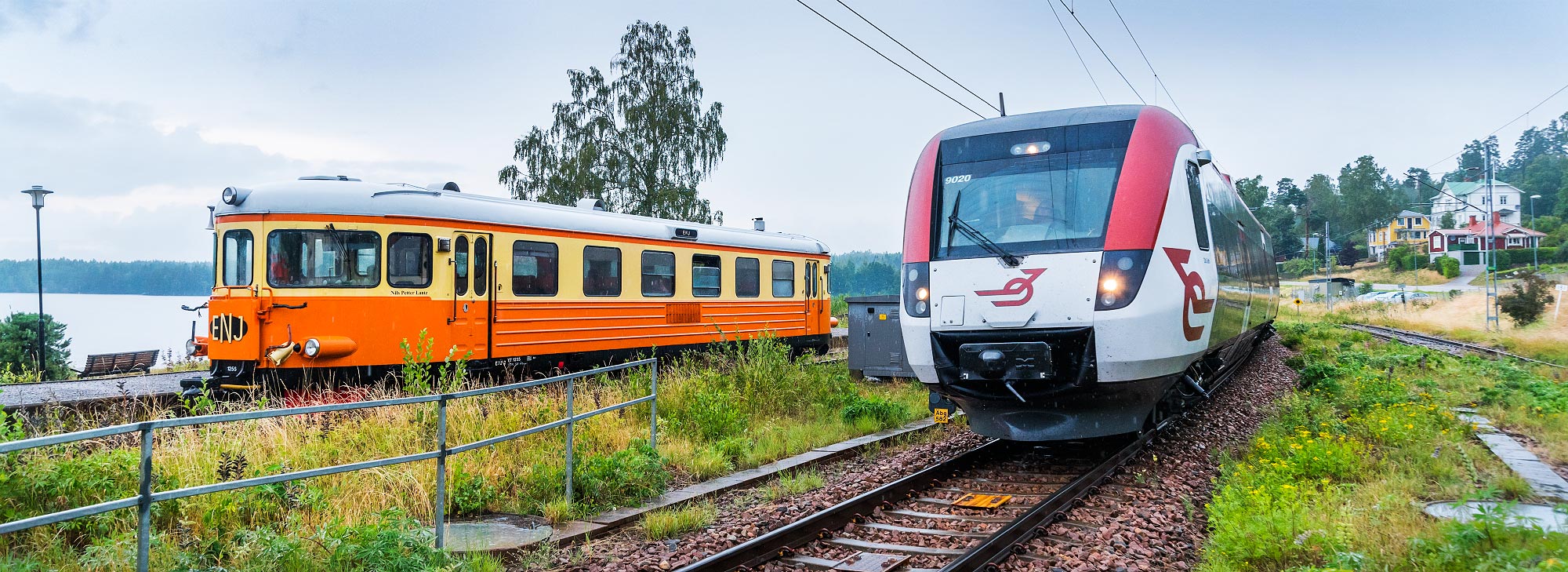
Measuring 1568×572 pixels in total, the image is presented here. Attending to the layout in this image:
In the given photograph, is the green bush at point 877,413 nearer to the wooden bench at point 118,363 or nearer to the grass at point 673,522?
the grass at point 673,522

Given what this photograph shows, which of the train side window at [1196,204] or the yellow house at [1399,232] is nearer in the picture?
the train side window at [1196,204]

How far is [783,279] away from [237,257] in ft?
31.6

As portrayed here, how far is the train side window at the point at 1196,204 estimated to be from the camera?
8164 millimetres

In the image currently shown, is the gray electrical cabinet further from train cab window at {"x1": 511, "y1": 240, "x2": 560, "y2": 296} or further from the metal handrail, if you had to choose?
the metal handrail

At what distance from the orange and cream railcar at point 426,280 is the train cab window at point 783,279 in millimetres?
3001

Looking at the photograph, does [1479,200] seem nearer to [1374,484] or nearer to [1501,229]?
[1501,229]

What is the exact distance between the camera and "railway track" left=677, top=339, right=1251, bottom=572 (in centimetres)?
546

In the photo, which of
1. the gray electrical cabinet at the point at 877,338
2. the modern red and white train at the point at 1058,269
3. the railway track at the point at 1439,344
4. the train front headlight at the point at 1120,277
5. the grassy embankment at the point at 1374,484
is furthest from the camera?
the railway track at the point at 1439,344

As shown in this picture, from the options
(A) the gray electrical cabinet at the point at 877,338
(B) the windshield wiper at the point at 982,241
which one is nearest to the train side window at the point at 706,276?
(A) the gray electrical cabinet at the point at 877,338

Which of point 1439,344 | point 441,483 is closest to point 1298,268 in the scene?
point 1439,344

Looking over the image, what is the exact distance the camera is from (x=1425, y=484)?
6.67m

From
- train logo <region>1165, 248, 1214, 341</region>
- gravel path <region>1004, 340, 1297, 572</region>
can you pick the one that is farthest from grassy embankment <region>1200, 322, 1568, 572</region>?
train logo <region>1165, 248, 1214, 341</region>

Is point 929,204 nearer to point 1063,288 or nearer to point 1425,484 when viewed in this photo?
point 1063,288

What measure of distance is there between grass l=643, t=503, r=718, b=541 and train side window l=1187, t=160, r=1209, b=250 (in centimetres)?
493
